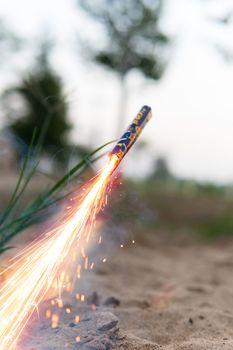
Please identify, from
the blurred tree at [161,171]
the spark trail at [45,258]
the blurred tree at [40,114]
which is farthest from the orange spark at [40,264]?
the blurred tree at [40,114]

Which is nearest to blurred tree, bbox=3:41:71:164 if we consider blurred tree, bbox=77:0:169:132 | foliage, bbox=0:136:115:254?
blurred tree, bbox=77:0:169:132

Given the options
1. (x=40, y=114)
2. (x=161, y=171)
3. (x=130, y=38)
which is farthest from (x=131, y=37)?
(x=40, y=114)

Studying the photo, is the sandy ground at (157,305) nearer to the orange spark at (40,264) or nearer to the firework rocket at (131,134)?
the orange spark at (40,264)

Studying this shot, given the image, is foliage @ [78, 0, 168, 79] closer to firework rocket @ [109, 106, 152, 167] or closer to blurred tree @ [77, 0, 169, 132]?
blurred tree @ [77, 0, 169, 132]

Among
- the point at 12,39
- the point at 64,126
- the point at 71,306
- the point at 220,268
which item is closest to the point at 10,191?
the point at 12,39

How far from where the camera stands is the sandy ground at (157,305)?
2814mm

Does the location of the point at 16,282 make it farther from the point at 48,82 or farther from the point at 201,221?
the point at 48,82

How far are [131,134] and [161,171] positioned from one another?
17.7m

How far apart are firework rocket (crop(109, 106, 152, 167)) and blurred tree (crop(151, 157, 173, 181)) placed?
17.0 metres

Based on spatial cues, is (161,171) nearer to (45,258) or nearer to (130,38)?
(130,38)

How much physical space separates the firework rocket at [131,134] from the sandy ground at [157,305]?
3.05 ft

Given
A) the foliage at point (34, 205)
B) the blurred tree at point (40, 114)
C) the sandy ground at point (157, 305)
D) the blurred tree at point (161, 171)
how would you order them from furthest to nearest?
1. the blurred tree at point (40, 114)
2. the blurred tree at point (161, 171)
3. the foliage at point (34, 205)
4. the sandy ground at point (157, 305)

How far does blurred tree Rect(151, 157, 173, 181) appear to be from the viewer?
66.2 ft

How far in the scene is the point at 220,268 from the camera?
6.23 m
